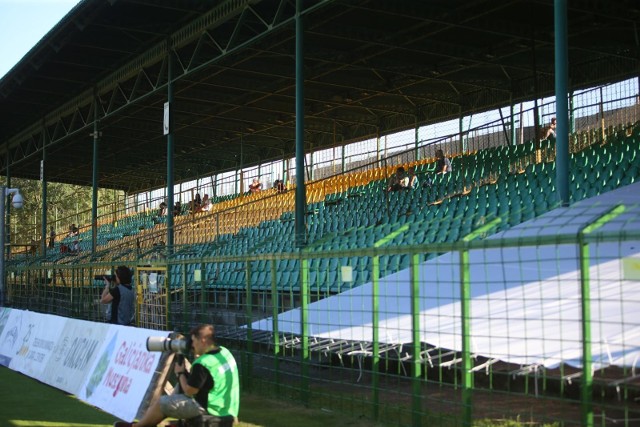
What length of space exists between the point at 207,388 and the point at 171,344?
597 mm

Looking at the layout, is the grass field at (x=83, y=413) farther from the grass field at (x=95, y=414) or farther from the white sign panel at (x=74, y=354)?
the white sign panel at (x=74, y=354)

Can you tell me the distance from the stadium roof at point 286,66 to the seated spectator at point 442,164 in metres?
3.23

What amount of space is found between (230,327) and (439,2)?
10869 millimetres

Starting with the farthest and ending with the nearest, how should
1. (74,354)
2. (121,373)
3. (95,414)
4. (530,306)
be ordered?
(74,354) < (95,414) < (121,373) < (530,306)

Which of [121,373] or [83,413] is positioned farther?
[83,413]

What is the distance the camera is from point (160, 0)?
63.6ft

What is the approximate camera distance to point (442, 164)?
19.3 m

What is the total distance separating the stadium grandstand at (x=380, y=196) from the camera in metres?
7.06

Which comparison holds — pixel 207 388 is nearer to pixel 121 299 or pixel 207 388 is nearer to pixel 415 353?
pixel 415 353

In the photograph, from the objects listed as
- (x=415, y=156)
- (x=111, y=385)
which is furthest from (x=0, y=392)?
(x=415, y=156)

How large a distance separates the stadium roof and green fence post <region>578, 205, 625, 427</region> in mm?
11157

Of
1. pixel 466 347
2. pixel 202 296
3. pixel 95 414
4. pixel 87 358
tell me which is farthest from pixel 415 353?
pixel 87 358

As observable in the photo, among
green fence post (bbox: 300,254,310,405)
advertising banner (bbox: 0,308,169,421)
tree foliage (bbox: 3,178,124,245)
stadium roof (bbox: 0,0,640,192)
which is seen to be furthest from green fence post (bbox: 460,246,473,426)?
tree foliage (bbox: 3,178,124,245)

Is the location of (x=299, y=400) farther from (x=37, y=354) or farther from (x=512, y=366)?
(x=37, y=354)
